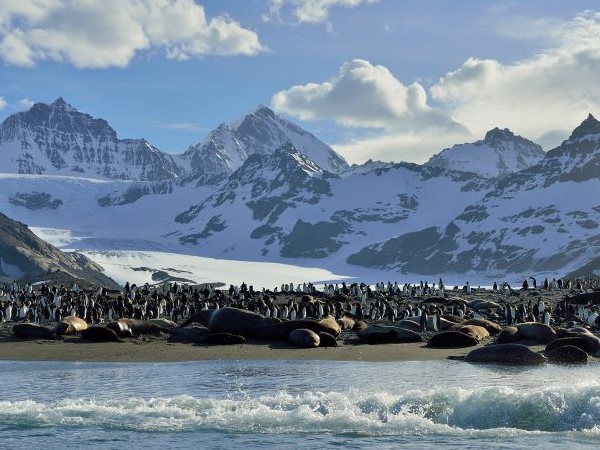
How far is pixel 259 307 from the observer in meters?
46.6

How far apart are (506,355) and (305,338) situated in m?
7.88

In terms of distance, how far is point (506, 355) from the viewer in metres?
26.2

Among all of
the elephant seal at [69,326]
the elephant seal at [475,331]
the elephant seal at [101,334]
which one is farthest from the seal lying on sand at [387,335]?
the elephant seal at [69,326]

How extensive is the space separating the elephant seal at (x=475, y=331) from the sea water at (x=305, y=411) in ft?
28.9

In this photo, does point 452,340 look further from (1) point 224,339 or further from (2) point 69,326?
(2) point 69,326

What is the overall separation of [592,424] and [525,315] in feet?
91.0

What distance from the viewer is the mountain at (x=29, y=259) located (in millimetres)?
147500

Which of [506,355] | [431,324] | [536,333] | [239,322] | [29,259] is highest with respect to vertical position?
[29,259]

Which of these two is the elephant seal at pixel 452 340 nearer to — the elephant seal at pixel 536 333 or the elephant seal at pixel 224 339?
the elephant seal at pixel 536 333

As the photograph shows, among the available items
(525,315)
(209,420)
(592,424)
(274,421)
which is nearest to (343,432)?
(274,421)

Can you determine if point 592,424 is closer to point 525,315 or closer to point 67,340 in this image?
point 67,340

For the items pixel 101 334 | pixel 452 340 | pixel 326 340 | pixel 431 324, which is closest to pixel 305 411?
pixel 326 340

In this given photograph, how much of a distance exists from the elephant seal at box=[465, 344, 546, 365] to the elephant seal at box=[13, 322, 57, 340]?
1673 centimetres

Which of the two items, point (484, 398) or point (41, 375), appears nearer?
point (484, 398)
